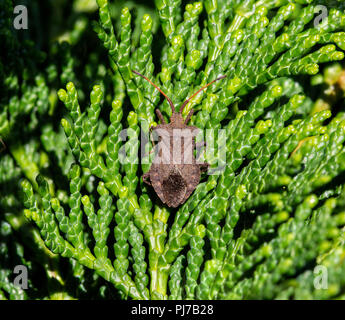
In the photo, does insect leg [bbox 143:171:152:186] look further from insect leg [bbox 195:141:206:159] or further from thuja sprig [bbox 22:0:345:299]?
insect leg [bbox 195:141:206:159]

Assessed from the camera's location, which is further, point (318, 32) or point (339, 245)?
point (318, 32)

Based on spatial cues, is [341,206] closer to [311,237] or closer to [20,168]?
[311,237]

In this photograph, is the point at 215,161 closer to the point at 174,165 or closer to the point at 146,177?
the point at 174,165

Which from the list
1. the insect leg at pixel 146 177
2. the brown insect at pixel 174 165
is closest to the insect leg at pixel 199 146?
the brown insect at pixel 174 165

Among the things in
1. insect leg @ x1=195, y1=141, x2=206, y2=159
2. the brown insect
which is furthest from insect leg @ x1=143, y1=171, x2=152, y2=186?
insect leg @ x1=195, y1=141, x2=206, y2=159

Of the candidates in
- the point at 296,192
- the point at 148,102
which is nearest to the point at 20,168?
the point at 148,102

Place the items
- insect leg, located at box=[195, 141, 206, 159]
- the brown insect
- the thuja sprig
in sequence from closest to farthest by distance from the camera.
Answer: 1. the thuja sprig
2. the brown insect
3. insect leg, located at box=[195, 141, 206, 159]

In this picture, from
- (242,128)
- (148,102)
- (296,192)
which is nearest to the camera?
(296,192)

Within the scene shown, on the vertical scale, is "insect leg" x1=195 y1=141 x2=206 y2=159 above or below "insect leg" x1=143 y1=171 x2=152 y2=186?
above
